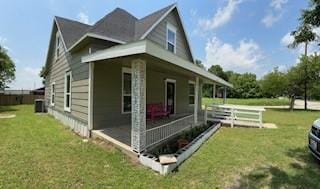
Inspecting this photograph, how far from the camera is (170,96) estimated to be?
12.0 metres

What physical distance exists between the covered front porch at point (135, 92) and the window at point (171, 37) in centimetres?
162

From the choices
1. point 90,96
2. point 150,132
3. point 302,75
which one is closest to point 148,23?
point 90,96

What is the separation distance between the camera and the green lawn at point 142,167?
12.7 ft

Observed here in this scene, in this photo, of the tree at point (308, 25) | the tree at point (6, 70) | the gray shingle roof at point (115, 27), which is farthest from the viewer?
the tree at point (6, 70)

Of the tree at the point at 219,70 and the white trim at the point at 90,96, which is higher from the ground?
the tree at the point at 219,70

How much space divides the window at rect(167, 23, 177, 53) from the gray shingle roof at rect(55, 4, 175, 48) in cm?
96

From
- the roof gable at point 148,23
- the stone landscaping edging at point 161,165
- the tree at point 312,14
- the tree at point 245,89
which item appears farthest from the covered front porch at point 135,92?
the tree at point 245,89

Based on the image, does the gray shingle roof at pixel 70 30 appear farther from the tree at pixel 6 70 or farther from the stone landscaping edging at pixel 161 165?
the tree at pixel 6 70

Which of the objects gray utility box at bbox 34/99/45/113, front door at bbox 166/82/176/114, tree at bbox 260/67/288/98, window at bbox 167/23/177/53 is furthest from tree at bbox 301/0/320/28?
tree at bbox 260/67/288/98

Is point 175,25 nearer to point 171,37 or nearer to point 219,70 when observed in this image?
point 171,37

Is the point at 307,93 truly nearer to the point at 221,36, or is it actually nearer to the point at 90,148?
the point at 221,36

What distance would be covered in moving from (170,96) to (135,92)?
23.6 ft

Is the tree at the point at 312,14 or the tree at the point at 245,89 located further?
the tree at the point at 245,89

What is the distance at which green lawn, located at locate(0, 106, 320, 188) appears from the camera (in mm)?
3861
